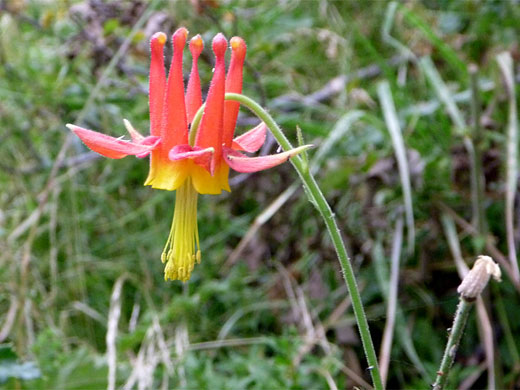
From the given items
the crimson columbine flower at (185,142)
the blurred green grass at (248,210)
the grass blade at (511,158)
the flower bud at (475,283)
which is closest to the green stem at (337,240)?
the crimson columbine flower at (185,142)

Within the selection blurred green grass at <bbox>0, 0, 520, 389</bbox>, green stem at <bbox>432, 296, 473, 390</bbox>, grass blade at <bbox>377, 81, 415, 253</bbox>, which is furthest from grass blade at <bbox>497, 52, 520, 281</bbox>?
green stem at <bbox>432, 296, 473, 390</bbox>

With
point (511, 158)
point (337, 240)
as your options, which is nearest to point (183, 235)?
point (337, 240)

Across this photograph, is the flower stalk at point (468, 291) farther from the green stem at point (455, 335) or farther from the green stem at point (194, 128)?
the green stem at point (194, 128)

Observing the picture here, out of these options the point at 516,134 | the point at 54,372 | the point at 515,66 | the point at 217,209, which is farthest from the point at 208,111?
the point at 515,66

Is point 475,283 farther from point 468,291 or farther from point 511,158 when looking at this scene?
point 511,158

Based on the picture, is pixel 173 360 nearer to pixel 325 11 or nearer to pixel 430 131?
pixel 430 131
